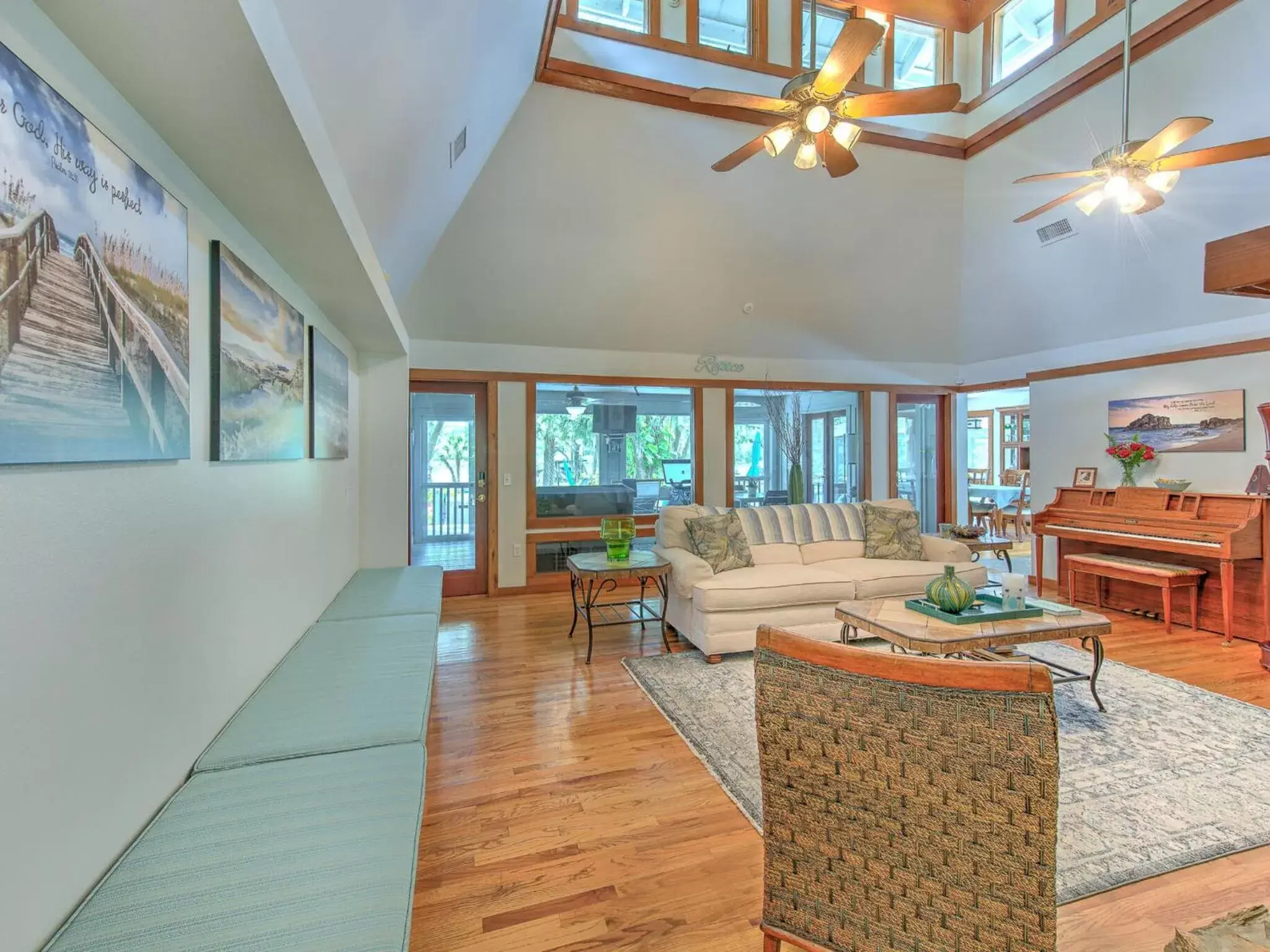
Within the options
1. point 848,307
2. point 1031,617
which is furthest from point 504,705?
point 848,307

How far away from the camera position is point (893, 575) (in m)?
4.20

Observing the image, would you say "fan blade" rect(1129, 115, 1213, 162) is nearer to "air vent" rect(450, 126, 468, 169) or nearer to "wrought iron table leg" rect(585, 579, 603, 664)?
"air vent" rect(450, 126, 468, 169)

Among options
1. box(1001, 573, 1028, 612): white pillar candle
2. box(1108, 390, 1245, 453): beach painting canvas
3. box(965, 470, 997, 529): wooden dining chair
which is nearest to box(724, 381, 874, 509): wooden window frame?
box(965, 470, 997, 529): wooden dining chair

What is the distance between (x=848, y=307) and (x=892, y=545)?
8.98 ft

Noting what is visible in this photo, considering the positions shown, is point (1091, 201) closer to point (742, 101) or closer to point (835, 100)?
point (835, 100)

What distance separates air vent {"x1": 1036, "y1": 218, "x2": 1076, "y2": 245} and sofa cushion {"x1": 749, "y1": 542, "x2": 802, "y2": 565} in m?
3.42

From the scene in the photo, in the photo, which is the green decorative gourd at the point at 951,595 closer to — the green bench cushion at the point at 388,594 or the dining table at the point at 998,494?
the green bench cushion at the point at 388,594

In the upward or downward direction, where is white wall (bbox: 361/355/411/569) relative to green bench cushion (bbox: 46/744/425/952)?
upward

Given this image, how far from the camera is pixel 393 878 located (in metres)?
1.15

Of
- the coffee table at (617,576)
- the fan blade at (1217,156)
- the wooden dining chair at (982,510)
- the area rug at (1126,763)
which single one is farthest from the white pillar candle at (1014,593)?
the wooden dining chair at (982,510)

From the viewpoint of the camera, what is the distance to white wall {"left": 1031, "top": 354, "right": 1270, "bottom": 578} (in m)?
4.40

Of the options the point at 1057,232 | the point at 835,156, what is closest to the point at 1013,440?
the point at 1057,232

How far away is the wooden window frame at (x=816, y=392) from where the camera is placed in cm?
643

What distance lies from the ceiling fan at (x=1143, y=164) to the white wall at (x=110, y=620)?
3.50m
